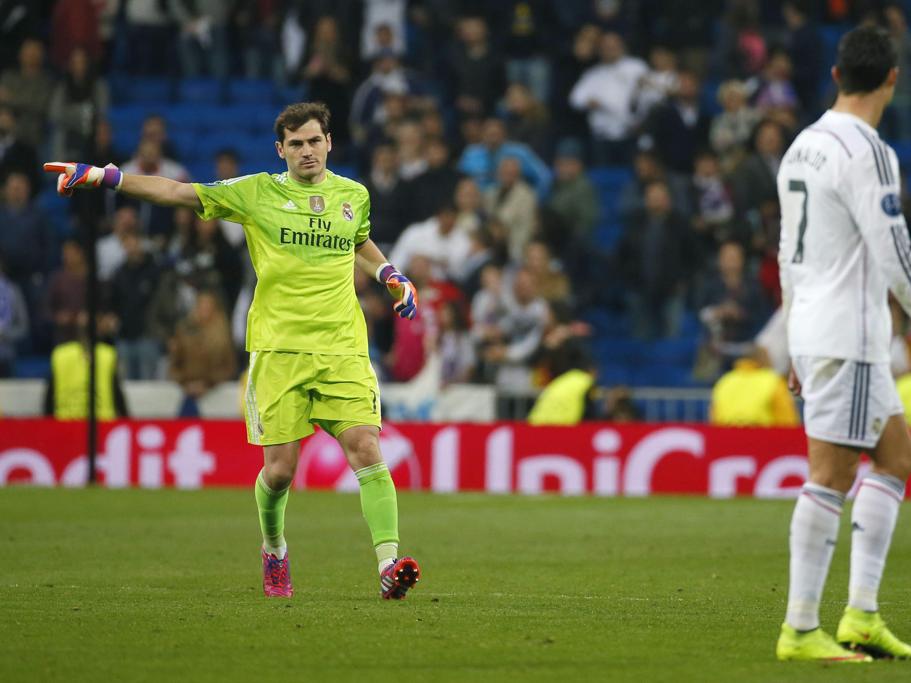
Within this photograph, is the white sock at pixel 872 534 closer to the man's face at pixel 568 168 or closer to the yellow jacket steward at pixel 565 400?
the yellow jacket steward at pixel 565 400

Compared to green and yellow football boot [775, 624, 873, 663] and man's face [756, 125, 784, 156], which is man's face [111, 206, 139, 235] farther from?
green and yellow football boot [775, 624, 873, 663]

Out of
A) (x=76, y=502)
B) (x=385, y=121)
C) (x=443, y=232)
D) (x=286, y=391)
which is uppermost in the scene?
(x=385, y=121)

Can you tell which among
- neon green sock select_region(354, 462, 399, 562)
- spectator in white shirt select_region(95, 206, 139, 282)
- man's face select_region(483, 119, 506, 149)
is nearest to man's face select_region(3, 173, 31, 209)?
spectator in white shirt select_region(95, 206, 139, 282)

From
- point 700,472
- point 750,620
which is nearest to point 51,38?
point 700,472

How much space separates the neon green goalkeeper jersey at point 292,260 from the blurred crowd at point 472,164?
379 inches

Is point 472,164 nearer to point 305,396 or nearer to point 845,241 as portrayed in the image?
point 305,396

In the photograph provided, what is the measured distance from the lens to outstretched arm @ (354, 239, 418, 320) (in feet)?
29.5

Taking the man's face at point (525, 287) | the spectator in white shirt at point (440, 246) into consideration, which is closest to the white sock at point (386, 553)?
the man's face at point (525, 287)

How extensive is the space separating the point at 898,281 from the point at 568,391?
473 inches

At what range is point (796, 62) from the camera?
2220 centimetres

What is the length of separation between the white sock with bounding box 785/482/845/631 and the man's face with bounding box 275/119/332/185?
11.3 feet

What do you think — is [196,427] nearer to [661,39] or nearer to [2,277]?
[2,277]

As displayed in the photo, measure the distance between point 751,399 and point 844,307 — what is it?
11.3 metres

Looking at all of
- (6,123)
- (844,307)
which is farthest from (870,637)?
(6,123)
